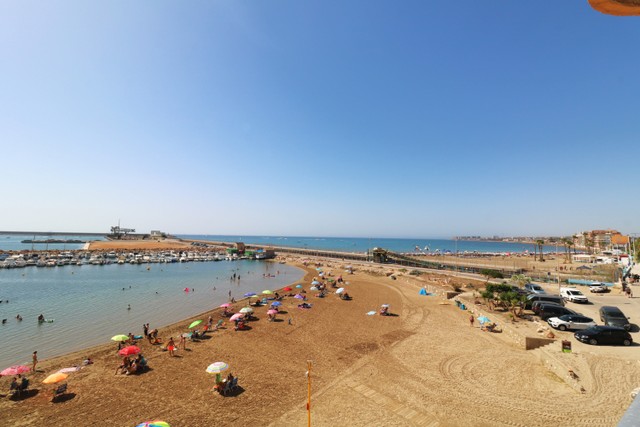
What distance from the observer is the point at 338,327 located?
84.2 feet

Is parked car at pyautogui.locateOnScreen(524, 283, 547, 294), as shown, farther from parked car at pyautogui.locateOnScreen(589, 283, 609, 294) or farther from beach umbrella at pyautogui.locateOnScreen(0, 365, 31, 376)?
beach umbrella at pyautogui.locateOnScreen(0, 365, 31, 376)

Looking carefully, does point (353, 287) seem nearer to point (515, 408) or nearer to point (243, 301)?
point (243, 301)

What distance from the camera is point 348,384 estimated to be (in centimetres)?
1553

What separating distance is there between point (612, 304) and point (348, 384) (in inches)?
1229

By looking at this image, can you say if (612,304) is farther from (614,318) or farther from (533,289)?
(614,318)

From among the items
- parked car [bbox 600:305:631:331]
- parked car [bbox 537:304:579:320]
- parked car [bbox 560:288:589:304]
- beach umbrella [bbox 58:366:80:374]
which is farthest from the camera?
parked car [bbox 560:288:589:304]

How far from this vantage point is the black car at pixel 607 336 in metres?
19.1

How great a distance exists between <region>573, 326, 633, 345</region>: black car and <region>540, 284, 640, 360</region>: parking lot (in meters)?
0.32

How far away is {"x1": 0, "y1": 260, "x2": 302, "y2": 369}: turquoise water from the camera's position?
76.5ft

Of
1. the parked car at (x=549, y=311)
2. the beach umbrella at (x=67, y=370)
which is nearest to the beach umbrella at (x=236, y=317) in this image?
the beach umbrella at (x=67, y=370)

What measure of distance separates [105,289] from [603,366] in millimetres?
53420

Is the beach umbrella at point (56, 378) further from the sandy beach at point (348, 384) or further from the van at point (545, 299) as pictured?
the van at point (545, 299)

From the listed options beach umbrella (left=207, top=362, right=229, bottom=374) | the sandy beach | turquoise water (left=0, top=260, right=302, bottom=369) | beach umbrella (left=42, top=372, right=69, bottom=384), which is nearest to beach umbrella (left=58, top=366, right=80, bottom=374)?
the sandy beach

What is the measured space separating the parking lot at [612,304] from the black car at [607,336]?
32 centimetres
